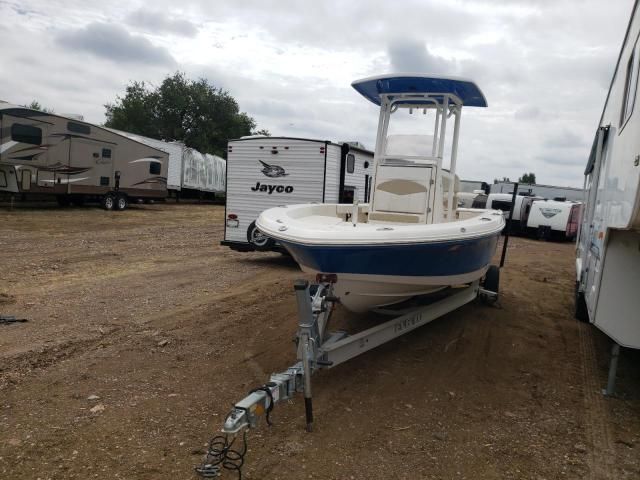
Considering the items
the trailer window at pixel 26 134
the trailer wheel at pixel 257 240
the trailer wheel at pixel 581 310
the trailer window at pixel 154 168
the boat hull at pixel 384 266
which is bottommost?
the trailer wheel at pixel 581 310

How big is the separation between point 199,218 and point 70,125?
18.2 feet

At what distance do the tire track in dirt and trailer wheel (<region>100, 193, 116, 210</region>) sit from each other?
1794 cm

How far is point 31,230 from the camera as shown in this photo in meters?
12.6

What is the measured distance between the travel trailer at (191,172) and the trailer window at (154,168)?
82.2 inches

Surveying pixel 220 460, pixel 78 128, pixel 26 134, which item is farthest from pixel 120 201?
pixel 220 460

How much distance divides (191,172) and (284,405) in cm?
2461

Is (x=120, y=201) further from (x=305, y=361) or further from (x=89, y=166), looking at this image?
(x=305, y=361)

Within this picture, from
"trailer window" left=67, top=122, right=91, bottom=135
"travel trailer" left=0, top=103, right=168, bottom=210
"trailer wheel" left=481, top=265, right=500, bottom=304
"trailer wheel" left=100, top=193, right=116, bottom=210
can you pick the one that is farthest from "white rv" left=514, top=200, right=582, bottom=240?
"trailer window" left=67, top=122, right=91, bottom=135

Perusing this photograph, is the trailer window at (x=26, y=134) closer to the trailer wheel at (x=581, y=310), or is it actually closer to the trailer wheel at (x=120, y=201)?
the trailer wheel at (x=120, y=201)

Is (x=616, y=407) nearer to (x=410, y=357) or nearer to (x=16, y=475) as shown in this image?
(x=410, y=357)

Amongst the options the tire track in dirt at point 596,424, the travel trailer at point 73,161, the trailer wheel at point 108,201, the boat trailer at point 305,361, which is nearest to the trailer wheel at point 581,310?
the tire track in dirt at point 596,424

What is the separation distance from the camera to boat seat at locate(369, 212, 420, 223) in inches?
221

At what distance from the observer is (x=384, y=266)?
13.4 ft

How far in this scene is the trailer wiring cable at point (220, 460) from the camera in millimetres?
2828
